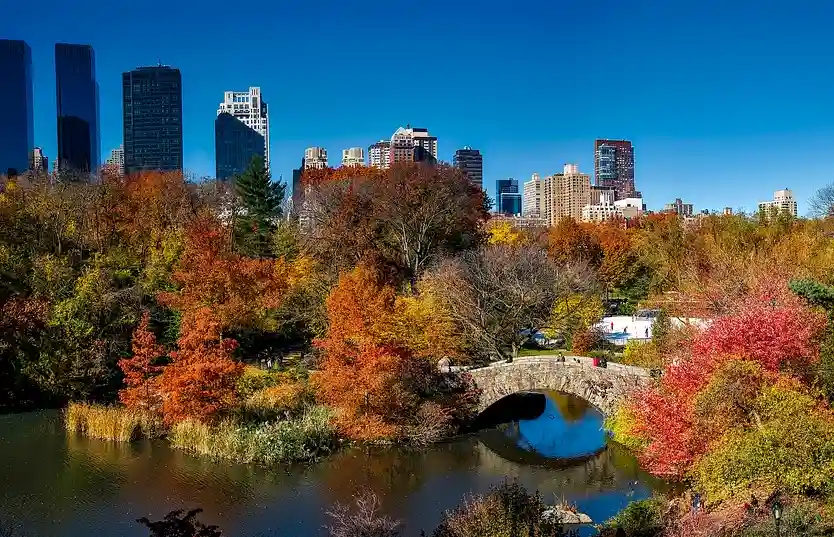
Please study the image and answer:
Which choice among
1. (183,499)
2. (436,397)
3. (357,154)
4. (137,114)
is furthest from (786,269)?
(137,114)

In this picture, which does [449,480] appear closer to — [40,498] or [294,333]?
[40,498]

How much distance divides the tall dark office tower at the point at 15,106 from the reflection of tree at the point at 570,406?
16986 cm

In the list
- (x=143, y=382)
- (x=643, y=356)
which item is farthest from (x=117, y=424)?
(x=643, y=356)

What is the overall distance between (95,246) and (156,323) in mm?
7749

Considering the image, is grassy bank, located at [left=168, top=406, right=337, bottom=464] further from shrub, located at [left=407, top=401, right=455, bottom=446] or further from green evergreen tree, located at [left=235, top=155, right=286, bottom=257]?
green evergreen tree, located at [left=235, top=155, right=286, bottom=257]

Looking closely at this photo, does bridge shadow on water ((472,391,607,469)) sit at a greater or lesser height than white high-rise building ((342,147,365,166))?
lesser

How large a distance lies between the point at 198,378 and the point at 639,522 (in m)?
14.9

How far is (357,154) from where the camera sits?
156 metres

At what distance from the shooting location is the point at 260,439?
23.7 m

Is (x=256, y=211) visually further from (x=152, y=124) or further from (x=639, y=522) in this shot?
(x=152, y=124)

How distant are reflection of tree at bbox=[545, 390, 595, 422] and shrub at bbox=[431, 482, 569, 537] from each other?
17307 mm

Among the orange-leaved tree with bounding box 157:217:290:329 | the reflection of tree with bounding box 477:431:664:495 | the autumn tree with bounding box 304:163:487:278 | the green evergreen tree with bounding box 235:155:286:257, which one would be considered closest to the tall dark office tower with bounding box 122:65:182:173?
the green evergreen tree with bounding box 235:155:286:257

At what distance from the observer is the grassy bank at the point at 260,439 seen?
23484 millimetres

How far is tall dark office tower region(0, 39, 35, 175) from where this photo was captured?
6757 inches
